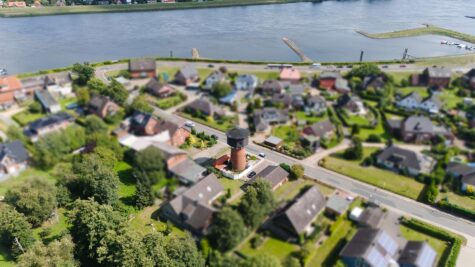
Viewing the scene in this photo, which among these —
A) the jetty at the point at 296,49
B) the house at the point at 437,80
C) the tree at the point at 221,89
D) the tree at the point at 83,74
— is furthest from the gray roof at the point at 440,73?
the jetty at the point at 296,49

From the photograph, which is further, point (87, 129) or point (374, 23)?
point (374, 23)

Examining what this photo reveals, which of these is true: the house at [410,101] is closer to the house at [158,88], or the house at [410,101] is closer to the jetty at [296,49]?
the house at [158,88]

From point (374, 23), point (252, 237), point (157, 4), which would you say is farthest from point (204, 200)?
point (157, 4)

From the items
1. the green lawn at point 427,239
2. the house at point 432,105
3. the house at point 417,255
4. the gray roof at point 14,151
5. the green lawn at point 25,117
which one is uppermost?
the green lawn at point 25,117

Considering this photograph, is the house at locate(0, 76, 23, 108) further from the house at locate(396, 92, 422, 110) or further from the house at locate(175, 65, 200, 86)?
the house at locate(396, 92, 422, 110)

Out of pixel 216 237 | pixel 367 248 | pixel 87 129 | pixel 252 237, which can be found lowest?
pixel 367 248

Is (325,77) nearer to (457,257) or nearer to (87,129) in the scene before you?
(457,257)

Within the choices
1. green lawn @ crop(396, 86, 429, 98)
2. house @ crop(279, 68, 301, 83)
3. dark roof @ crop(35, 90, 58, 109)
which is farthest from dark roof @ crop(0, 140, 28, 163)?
house @ crop(279, 68, 301, 83)

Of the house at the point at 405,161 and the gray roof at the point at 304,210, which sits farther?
the gray roof at the point at 304,210

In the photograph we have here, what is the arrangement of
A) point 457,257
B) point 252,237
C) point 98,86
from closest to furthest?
point 98,86, point 252,237, point 457,257
